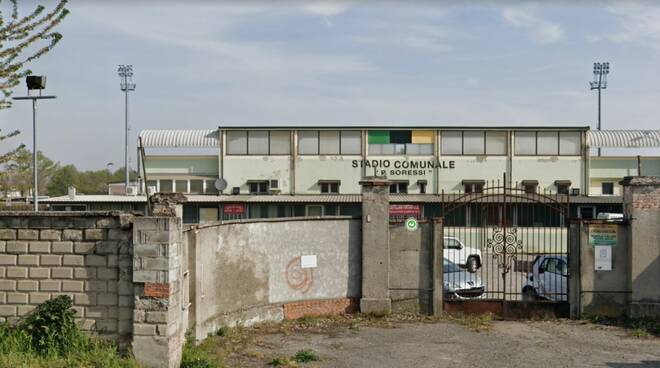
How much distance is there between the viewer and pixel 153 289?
396 inches

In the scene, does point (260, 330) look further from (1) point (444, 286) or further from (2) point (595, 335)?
(2) point (595, 335)

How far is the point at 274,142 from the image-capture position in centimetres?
4425

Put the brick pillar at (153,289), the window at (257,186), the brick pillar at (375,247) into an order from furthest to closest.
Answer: the window at (257,186), the brick pillar at (375,247), the brick pillar at (153,289)

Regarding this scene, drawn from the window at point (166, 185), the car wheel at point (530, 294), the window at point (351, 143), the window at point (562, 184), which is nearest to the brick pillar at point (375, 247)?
the car wheel at point (530, 294)

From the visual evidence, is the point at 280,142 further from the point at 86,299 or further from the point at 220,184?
the point at 86,299

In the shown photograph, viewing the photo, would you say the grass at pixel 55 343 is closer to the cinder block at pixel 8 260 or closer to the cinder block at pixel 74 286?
the cinder block at pixel 74 286

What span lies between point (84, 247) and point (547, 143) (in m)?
37.1

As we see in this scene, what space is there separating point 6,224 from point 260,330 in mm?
5204

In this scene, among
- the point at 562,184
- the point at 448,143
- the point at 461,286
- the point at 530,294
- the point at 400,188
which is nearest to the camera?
the point at 461,286

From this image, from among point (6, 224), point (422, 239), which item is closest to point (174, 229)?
point (6, 224)

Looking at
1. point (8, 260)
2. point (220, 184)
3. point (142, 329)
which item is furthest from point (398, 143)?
point (142, 329)

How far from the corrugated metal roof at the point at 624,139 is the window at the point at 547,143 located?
5536 millimetres

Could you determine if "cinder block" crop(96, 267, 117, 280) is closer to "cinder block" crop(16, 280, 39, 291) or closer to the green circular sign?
"cinder block" crop(16, 280, 39, 291)

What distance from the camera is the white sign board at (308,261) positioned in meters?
14.9
